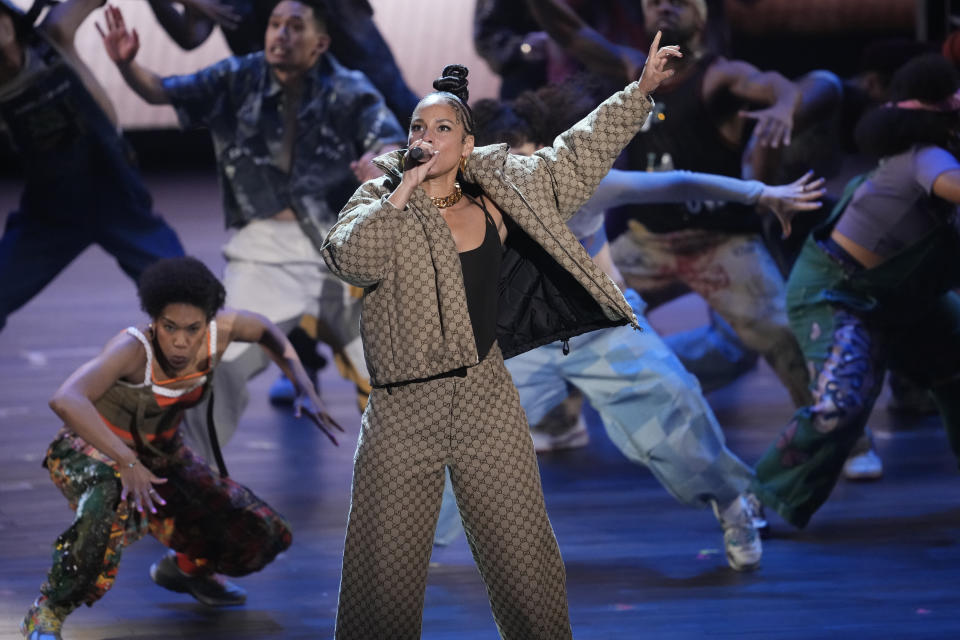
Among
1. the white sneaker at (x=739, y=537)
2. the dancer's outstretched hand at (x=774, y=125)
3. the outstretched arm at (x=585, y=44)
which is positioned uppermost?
the outstretched arm at (x=585, y=44)

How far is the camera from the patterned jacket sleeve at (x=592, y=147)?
121 inches

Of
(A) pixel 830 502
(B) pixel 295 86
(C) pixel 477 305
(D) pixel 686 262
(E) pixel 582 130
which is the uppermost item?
(E) pixel 582 130

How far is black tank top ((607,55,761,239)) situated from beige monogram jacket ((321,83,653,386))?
237cm

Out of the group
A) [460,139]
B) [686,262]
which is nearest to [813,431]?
[686,262]

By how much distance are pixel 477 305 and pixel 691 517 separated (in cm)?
186

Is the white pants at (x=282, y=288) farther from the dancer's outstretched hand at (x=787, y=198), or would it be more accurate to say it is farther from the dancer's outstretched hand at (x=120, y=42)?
the dancer's outstretched hand at (x=787, y=198)

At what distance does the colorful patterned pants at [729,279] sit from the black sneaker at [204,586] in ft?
7.45

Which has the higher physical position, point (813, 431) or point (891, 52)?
point (891, 52)

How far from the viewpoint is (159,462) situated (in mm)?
3824

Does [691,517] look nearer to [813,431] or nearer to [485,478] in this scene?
[813,431]

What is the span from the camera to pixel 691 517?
4.62m

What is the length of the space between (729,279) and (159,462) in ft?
8.17

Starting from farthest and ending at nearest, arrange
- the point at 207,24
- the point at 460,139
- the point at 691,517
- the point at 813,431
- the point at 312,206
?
the point at 207,24, the point at 312,206, the point at 691,517, the point at 813,431, the point at 460,139

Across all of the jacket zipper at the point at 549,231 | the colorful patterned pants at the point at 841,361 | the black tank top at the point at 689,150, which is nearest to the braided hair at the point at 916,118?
the colorful patterned pants at the point at 841,361
